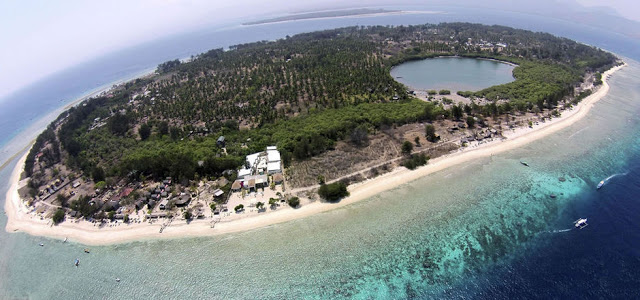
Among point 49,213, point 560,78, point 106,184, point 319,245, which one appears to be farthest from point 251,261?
point 560,78

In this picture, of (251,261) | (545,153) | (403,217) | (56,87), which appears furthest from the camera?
(56,87)

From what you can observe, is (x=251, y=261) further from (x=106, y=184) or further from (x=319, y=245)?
(x=106, y=184)

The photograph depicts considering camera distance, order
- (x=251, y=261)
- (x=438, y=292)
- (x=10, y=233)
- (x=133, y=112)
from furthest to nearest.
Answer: (x=133, y=112) → (x=10, y=233) → (x=251, y=261) → (x=438, y=292)

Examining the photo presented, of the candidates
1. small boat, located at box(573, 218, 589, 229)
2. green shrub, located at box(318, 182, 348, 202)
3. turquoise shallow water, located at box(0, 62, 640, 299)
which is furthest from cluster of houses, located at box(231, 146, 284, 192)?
small boat, located at box(573, 218, 589, 229)

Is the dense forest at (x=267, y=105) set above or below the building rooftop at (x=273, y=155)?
above

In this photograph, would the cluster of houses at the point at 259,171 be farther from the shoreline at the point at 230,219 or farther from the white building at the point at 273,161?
the shoreline at the point at 230,219

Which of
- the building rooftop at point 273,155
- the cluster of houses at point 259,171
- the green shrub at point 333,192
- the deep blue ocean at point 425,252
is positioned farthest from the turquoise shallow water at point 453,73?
the green shrub at point 333,192

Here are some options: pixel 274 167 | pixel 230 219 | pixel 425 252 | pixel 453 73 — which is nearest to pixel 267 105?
pixel 274 167
